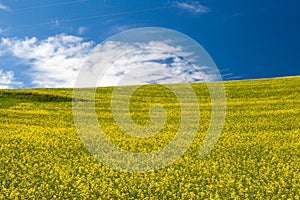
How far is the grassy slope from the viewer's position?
55.6ft

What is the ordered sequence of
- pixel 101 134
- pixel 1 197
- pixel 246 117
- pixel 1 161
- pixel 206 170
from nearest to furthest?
1. pixel 1 197
2. pixel 206 170
3. pixel 1 161
4. pixel 101 134
5. pixel 246 117

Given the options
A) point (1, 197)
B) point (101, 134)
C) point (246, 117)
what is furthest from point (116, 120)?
point (1, 197)

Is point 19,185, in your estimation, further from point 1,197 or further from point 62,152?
point 62,152

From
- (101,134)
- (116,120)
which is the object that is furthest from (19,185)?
(116,120)

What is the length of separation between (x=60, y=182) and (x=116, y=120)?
15.4 m

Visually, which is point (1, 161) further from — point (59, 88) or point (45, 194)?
point (59, 88)

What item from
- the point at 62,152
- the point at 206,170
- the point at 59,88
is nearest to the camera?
the point at 206,170

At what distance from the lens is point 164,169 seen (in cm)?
1944

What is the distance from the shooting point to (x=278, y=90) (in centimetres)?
4581

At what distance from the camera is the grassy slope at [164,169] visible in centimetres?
1695

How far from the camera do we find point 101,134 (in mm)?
26547

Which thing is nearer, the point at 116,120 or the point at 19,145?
the point at 19,145

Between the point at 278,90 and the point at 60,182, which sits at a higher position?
the point at 278,90

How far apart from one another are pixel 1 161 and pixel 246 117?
1780 centimetres
